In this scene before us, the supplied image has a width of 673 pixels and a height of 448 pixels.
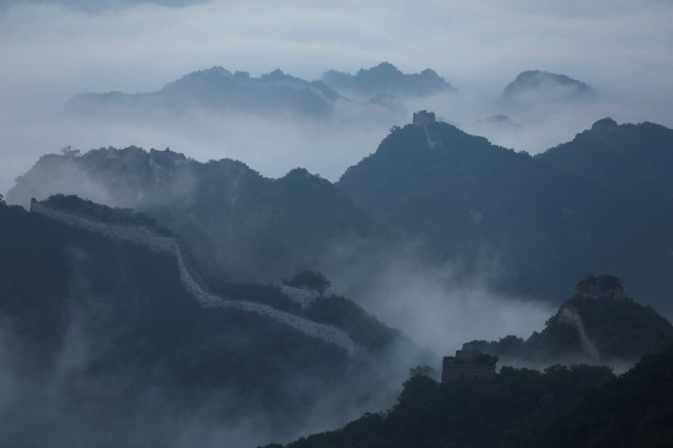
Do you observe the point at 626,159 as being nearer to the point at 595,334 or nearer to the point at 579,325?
the point at 579,325

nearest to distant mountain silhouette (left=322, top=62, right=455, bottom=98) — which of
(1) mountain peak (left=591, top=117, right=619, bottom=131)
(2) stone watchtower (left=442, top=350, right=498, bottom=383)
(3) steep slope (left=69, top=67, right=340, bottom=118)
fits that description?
(3) steep slope (left=69, top=67, right=340, bottom=118)

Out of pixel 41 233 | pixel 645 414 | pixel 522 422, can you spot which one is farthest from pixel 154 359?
pixel 645 414

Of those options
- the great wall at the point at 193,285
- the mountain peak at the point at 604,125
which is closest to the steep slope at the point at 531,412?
the great wall at the point at 193,285

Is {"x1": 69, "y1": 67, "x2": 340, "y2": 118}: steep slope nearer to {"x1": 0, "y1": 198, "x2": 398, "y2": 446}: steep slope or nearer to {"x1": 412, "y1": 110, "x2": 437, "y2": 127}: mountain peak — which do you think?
{"x1": 412, "y1": 110, "x2": 437, "y2": 127}: mountain peak

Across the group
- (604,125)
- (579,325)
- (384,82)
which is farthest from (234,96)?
(579,325)

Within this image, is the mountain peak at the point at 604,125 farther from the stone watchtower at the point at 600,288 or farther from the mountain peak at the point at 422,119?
the stone watchtower at the point at 600,288

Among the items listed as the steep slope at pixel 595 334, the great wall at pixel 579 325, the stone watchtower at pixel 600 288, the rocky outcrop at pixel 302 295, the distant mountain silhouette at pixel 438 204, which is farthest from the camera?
the distant mountain silhouette at pixel 438 204

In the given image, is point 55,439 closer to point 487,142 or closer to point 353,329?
point 353,329
